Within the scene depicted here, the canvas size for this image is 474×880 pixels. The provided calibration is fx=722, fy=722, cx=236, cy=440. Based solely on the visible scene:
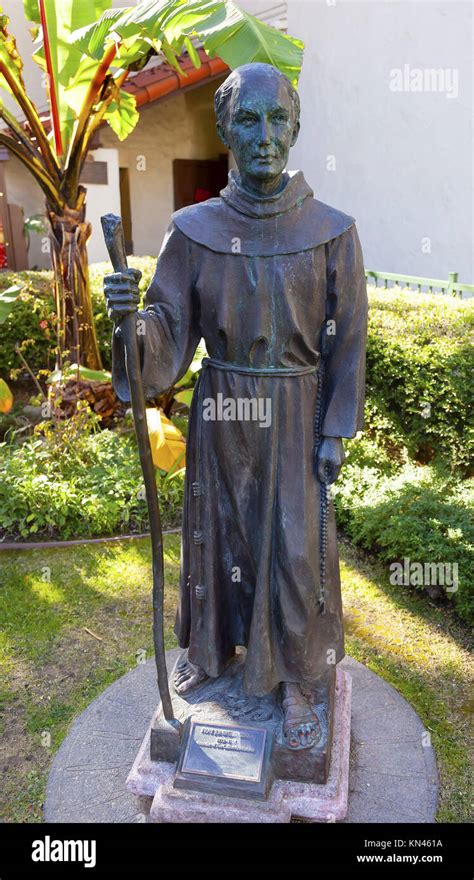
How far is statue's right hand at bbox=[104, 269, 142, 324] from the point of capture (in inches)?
88.9

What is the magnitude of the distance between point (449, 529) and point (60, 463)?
3.19 metres

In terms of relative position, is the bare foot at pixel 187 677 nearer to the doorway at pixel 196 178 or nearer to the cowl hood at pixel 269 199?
the cowl hood at pixel 269 199

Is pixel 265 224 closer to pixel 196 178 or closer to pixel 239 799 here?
pixel 239 799

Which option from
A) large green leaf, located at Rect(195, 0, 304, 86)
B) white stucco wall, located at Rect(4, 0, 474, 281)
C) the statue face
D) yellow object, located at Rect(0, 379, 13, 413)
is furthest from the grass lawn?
white stucco wall, located at Rect(4, 0, 474, 281)

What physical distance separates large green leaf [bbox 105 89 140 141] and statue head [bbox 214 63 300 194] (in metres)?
4.77

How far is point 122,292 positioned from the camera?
2.28m

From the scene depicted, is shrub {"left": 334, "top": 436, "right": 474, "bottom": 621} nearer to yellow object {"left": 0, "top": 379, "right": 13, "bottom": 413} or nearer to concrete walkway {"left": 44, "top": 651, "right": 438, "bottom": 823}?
concrete walkway {"left": 44, "top": 651, "right": 438, "bottom": 823}

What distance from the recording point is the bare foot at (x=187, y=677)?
315 cm

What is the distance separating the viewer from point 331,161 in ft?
32.0

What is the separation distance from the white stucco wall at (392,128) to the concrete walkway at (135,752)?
6.17 meters

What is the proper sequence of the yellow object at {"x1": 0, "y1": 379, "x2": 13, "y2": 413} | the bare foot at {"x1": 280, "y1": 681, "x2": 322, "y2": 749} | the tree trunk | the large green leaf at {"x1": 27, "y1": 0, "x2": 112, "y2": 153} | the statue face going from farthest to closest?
the tree trunk → the yellow object at {"x1": 0, "y1": 379, "x2": 13, "y2": 413} → the large green leaf at {"x1": 27, "y1": 0, "x2": 112, "y2": 153} → the bare foot at {"x1": 280, "y1": 681, "x2": 322, "y2": 749} → the statue face

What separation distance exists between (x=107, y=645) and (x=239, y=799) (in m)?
1.79

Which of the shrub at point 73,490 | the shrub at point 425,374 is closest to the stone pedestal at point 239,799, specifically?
the shrub at point 73,490

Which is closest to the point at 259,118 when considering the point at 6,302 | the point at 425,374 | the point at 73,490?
the point at 425,374
